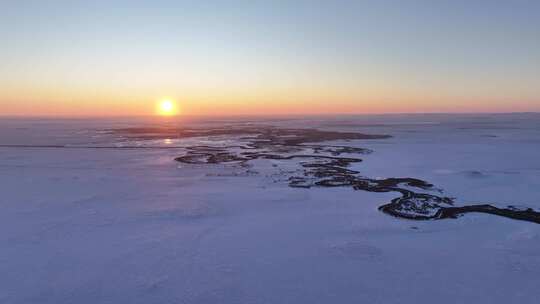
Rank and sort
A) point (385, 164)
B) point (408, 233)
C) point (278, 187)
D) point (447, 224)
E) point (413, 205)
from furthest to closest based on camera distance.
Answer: point (385, 164), point (278, 187), point (413, 205), point (447, 224), point (408, 233)

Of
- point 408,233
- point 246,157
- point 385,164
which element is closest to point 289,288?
point 408,233

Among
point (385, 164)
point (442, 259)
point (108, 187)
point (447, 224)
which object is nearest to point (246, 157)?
point (385, 164)

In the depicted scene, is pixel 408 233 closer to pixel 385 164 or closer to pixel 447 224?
pixel 447 224

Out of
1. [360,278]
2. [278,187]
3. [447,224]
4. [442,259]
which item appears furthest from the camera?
[278,187]

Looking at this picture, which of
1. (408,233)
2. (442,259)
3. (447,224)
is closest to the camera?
(442,259)

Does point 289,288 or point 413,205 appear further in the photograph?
point 413,205

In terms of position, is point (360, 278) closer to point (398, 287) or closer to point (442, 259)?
point (398, 287)
